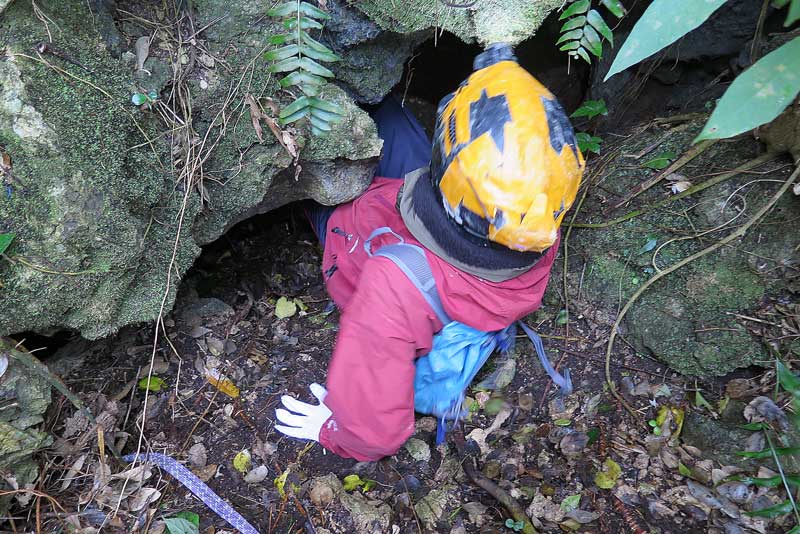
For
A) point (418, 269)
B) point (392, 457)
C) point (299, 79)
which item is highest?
point (299, 79)

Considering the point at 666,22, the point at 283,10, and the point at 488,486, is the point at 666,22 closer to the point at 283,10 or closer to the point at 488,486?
the point at 283,10

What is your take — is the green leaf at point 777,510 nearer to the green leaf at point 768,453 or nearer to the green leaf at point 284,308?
the green leaf at point 768,453

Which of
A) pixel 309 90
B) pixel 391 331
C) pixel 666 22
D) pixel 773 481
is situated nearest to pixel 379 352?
pixel 391 331

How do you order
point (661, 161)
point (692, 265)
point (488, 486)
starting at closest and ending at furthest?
1. point (488, 486)
2. point (692, 265)
3. point (661, 161)

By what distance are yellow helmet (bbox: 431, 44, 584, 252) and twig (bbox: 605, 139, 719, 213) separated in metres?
1.10

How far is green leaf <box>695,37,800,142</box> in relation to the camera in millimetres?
1059

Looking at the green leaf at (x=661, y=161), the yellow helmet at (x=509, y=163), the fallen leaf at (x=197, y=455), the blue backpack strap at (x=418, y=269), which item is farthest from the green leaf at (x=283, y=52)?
the green leaf at (x=661, y=161)

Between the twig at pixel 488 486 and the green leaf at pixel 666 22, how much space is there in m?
1.90

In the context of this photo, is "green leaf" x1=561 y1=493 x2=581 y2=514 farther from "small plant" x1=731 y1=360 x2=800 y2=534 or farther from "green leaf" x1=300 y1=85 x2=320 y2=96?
"green leaf" x1=300 y1=85 x2=320 y2=96

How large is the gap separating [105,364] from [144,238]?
0.74m

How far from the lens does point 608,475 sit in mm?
2363

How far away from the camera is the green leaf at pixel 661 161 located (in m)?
2.86

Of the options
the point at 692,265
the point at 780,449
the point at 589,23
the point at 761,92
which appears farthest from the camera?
the point at 692,265

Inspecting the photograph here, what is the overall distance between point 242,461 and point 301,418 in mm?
352
